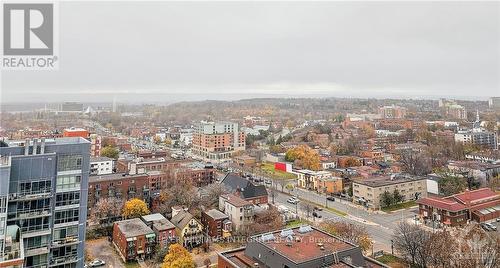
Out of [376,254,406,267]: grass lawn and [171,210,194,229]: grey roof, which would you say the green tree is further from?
[376,254,406,267]: grass lawn

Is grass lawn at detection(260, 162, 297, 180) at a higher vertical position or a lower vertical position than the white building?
Answer: lower

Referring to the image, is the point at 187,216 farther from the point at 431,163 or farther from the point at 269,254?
the point at 431,163

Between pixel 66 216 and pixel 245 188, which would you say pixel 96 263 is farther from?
pixel 245 188

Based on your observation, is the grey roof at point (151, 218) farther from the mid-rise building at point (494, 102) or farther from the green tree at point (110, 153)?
the mid-rise building at point (494, 102)

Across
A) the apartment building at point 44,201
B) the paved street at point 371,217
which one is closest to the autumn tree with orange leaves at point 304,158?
the paved street at point 371,217

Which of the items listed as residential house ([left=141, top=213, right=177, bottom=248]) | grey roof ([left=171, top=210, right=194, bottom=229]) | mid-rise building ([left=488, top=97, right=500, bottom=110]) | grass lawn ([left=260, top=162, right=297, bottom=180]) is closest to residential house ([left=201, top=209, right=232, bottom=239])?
grey roof ([left=171, top=210, right=194, bottom=229])
